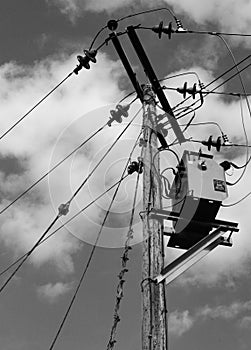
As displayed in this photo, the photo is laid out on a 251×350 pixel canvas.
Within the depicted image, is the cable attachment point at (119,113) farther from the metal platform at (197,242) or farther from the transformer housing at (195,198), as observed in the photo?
the metal platform at (197,242)

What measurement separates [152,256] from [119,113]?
2.93 m

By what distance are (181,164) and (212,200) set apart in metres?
0.76

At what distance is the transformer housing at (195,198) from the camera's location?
262 inches

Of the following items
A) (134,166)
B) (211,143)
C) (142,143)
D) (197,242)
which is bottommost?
(197,242)

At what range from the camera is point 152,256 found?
19.4 feet

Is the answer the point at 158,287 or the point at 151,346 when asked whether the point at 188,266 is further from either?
the point at 151,346

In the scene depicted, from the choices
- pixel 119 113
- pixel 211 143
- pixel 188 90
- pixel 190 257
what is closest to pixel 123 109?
pixel 119 113

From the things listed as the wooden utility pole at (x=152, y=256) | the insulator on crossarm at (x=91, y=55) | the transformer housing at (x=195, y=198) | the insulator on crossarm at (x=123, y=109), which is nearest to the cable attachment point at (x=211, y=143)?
the transformer housing at (x=195, y=198)

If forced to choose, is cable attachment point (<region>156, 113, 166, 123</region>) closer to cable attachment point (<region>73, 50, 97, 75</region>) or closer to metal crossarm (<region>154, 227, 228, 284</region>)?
cable attachment point (<region>73, 50, 97, 75</region>)

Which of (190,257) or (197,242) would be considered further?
(197,242)

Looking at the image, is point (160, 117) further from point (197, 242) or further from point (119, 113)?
point (197, 242)

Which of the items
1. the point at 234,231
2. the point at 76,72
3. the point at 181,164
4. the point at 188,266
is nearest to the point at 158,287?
the point at 188,266

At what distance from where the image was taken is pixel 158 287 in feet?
18.7

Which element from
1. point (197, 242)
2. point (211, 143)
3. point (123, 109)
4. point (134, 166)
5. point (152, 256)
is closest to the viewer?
point (152, 256)
